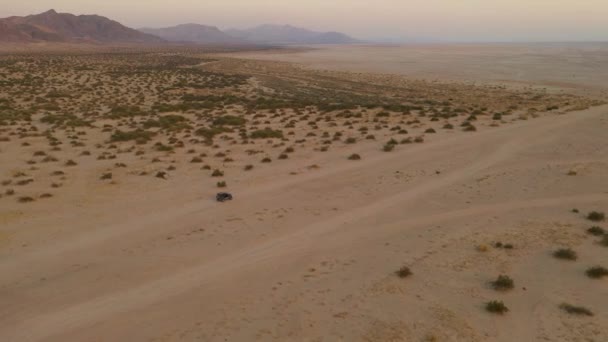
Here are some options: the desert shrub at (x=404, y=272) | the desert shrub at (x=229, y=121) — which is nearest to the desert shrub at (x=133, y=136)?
the desert shrub at (x=229, y=121)

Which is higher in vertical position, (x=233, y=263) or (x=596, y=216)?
(x=596, y=216)

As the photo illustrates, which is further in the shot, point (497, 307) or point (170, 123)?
point (170, 123)

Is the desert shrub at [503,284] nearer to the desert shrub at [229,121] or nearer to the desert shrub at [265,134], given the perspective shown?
the desert shrub at [265,134]

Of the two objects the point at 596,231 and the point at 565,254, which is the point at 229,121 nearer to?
the point at 596,231

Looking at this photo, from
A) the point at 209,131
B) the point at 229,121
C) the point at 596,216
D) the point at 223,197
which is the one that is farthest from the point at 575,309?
the point at 229,121

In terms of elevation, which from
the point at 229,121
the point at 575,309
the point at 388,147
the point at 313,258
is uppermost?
the point at 229,121

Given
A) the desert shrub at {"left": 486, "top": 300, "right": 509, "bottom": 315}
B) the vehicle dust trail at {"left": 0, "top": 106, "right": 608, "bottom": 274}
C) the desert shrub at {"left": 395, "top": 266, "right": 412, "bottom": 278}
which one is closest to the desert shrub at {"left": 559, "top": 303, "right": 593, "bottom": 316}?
the desert shrub at {"left": 486, "top": 300, "right": 509, "bottom": 315}

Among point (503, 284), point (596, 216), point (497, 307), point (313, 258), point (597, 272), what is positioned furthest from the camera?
point (596, 216)

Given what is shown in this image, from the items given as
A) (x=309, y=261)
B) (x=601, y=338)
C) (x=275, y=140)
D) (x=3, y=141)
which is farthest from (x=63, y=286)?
(x=3, y=141)
